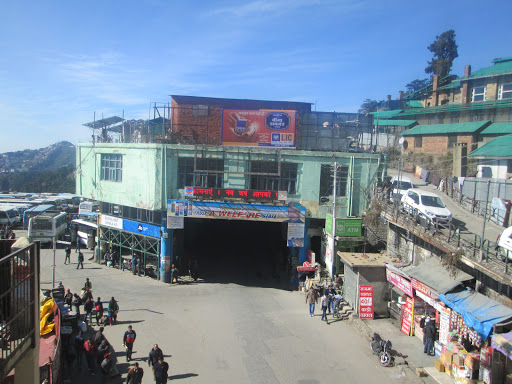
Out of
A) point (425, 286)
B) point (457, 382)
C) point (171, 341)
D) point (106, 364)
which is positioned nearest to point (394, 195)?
point (425, 286)

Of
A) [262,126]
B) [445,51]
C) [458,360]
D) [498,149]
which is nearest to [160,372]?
[458,360]

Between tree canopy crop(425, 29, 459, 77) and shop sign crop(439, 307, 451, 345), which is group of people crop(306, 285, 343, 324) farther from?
tree canopy crop(425, 29, 459, 77)

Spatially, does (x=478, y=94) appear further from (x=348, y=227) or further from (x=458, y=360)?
(x=458, y=360)

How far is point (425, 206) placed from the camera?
19.7m

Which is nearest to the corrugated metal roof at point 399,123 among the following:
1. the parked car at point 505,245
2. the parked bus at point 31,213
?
the parked car at point 505,245

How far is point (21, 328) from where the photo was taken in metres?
7.14

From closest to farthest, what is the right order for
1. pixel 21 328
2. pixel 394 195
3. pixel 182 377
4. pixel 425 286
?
pixel 21 328 → pixel 182 377 → pixel 425 286 → pixel 394 195

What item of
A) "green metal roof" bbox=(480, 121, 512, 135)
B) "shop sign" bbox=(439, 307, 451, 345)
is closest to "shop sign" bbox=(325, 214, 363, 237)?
"shop sign" bbox=(439, 307, 451, 345)

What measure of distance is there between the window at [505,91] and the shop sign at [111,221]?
36603 millimetres

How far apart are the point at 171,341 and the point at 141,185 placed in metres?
12.8

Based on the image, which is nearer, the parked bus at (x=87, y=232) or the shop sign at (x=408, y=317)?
the shop sign at (x=408, y=317)

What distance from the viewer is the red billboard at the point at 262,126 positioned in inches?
1048

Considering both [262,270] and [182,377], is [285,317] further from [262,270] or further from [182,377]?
[262,270]

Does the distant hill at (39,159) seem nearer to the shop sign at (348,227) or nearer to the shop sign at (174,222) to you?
the shop sign at (174,222)
